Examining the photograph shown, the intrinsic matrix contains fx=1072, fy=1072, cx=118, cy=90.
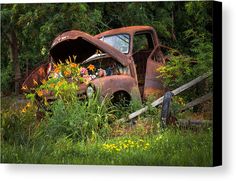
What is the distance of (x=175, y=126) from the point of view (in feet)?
40.0

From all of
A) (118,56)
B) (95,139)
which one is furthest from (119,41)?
(95,139)

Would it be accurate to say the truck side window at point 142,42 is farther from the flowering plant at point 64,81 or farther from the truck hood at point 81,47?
the flowering plant at point 64,81

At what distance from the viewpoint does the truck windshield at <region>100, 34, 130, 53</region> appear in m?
12.5

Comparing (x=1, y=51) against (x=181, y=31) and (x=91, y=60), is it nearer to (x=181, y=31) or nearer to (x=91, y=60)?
(x=91, y=60)

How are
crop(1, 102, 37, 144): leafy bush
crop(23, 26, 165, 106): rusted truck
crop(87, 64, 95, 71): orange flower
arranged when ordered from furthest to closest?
crop(1, 102, 37, 144): leafy bush
crop(87, 64, 95, 71): orange flower
crop(23, 26, 165, 106): rusted truck

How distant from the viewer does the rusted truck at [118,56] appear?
12.4 meters

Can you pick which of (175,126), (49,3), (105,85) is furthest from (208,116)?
(49,3)

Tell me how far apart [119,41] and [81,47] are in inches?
17.7

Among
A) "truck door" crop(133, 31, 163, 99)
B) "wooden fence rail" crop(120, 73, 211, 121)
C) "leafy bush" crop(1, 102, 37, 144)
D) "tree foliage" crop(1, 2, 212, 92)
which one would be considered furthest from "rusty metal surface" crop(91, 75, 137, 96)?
"leafy bush" crop(1, 102, 37, 144)

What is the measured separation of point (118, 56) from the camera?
12477 mm

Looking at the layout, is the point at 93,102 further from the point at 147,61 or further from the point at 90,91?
the point at 147,61

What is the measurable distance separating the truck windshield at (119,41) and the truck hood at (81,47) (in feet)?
0.14

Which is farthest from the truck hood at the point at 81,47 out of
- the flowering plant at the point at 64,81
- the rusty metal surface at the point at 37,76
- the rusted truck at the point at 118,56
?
the rusty metal surface at the point at 37,76

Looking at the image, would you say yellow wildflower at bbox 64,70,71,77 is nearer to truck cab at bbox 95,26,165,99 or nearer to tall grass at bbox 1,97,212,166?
tall grass at bbox 1,97,212,166
